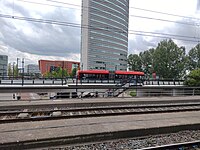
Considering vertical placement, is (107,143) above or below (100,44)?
below

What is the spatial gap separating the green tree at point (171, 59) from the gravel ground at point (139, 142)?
229 feet

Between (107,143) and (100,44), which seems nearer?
(107,143)

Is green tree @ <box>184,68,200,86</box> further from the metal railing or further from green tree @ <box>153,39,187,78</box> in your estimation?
green tree @ <box>153,39,187,78</box>

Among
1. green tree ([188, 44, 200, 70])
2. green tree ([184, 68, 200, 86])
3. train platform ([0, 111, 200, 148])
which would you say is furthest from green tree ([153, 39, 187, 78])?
train platform ([0, 111, 200, 148])

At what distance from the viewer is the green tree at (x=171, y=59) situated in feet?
235

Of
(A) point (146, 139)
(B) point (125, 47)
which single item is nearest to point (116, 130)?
(A) point (146, 139)

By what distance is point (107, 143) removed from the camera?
19.6 ft

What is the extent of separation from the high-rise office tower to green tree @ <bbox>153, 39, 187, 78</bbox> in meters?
20.8

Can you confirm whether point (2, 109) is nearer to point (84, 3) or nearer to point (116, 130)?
point (116, 130)

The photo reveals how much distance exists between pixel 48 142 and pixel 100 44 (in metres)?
89.7

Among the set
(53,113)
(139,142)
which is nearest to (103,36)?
(53,113)

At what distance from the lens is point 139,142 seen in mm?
6055

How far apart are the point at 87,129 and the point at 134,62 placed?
9904 cm

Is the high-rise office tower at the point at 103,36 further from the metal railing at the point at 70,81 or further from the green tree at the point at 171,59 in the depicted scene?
the metal railing at the point at 70,81
